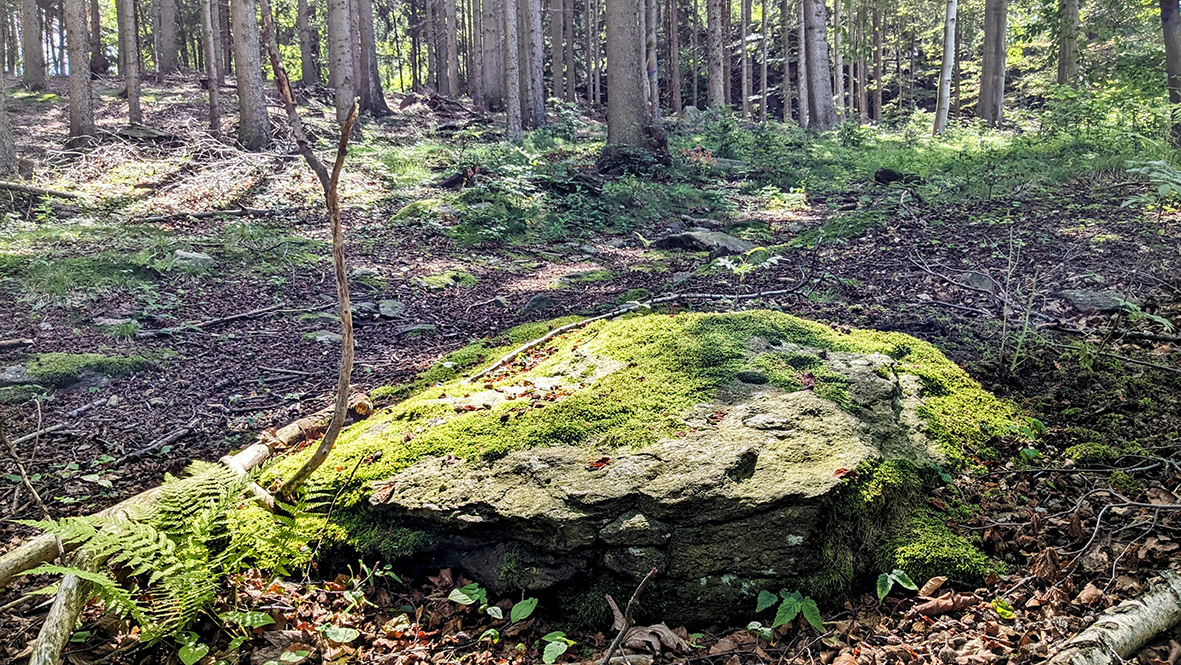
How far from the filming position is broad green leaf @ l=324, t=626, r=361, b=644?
2441 mm

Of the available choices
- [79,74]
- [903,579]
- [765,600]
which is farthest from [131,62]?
[903,579]

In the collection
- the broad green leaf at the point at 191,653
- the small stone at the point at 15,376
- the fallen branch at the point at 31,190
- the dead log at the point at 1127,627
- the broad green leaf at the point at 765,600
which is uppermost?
the fallen branch at the point at 31,190

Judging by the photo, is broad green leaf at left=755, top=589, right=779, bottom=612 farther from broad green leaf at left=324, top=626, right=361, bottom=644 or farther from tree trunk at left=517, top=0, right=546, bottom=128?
tree trunk at left=517, top=0, right=546, bottom=128

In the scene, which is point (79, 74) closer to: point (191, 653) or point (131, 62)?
point (131, 62)

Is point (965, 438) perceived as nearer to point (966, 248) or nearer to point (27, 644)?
point (27, 644)

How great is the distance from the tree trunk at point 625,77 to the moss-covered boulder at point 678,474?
36.1 feet

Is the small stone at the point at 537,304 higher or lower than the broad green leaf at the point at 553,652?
higher

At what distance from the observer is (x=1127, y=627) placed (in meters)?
2.10

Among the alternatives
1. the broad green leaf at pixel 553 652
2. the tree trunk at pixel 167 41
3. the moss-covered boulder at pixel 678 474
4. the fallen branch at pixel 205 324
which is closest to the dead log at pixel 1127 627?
the moss-covered boulder at pixel 678 474

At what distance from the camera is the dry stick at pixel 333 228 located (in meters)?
2.26

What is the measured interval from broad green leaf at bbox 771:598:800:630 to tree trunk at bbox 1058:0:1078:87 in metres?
15.1

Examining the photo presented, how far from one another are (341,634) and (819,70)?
20021 millimetres

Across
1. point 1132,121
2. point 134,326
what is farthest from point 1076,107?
point 134,326

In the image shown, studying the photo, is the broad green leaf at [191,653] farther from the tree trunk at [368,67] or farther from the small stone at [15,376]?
the tree trunk at [368,67]
